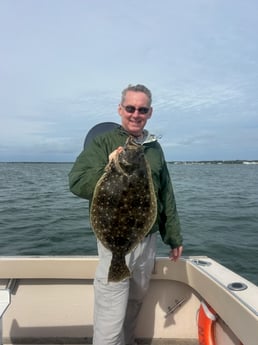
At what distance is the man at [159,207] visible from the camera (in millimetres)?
2928

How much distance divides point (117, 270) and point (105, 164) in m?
0.79

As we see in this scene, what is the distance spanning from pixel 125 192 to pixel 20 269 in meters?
1.98

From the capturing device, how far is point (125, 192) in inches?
98.2

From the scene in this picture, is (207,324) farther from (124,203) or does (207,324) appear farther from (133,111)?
(133,111)

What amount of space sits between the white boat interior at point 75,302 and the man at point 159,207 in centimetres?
76

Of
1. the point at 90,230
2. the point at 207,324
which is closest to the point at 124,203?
the point at 207,324

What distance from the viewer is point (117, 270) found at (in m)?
2.69

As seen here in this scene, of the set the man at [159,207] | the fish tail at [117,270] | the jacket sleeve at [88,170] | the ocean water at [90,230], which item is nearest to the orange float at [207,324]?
the man at [159,207]

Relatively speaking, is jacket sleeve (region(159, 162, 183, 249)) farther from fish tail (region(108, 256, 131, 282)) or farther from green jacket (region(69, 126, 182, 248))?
fish tail (region(108, 256, 131, 282))

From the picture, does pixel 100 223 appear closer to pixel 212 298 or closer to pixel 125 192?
pixel 125 192

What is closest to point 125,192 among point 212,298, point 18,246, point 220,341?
point 212,298

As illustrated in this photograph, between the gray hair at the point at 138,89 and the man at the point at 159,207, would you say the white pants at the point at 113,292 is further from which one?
the gray hair at the point at 138,89

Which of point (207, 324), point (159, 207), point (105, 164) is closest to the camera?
point (105, 164)

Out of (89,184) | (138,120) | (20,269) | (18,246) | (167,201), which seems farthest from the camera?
(18,246)
